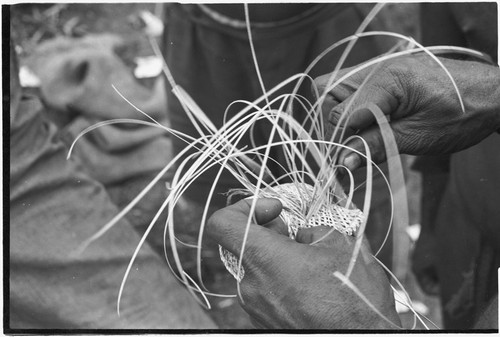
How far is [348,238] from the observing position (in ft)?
2.72

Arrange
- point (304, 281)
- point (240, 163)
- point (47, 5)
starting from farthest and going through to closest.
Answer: point (47, 5) < point (240, 163) < point (304, 281)

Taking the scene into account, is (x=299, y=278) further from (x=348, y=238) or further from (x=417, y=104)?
(x=417, y=104)

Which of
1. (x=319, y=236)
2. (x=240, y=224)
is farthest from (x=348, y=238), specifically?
(x=240, y=224)

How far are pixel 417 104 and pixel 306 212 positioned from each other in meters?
0.21

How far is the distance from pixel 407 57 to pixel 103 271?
1.89 ft

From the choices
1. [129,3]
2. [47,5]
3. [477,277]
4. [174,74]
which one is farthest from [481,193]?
Answer: [47,5]

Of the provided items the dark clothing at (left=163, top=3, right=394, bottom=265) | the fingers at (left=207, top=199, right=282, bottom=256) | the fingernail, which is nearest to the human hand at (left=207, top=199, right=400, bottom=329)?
the fingers at (left=207, top=199, right=282, bottom=256)

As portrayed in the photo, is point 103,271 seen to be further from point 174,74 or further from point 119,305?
point 174,74

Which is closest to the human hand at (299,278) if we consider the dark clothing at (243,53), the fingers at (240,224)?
the fingers at (240,224)

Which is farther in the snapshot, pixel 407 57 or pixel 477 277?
pixel 477 277

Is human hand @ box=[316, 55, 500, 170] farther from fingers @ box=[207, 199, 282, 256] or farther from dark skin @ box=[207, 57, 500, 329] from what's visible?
fingers @ box=[207, 199, 282, 256]

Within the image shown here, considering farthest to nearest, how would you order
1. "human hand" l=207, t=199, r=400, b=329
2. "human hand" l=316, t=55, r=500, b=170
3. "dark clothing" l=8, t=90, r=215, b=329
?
"dark clothing" l=8, t=90, r=215, b=329
"human hand" l=316, t=55, r=500, b=170
"human hand" l=207, t=199, r=400, b=329

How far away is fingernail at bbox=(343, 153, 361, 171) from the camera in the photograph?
0.87 m

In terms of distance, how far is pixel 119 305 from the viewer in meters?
1.04
